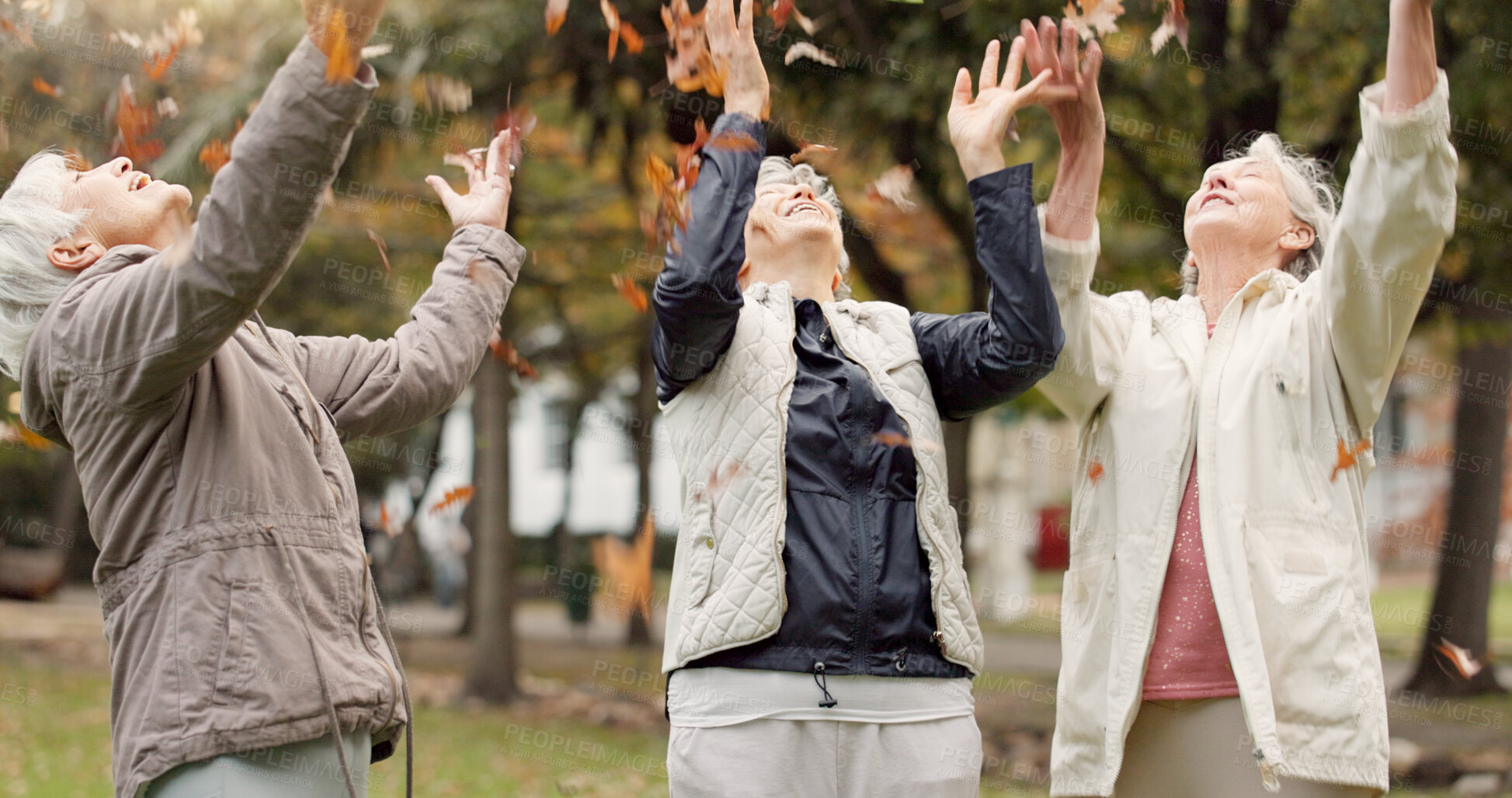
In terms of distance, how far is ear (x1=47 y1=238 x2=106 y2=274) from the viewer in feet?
8.87

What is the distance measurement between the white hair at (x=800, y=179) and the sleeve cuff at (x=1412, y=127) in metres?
1.18

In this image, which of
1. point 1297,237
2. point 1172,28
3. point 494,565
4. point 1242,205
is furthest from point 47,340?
point 494,565

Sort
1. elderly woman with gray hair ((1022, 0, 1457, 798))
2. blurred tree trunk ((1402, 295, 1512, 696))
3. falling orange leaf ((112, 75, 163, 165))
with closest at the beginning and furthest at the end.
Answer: elderly woman with gray hair ((1022, 0, 1457, 798)), falling orange leaf ((112, 75, 163, 165)), blurred tree trunk ((1402, 295, 1512, 696))

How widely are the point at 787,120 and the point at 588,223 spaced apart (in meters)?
4.20

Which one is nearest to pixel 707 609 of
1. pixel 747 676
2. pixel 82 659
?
pixel 747 676

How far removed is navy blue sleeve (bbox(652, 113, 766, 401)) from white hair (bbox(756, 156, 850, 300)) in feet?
1.42

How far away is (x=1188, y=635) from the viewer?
3.00m

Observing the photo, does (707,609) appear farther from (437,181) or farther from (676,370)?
(437,181)

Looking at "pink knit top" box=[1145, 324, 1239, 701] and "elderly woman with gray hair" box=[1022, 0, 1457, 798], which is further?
"pink knit top" box=[1145, 324, 1239, 701]

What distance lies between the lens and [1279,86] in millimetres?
7496

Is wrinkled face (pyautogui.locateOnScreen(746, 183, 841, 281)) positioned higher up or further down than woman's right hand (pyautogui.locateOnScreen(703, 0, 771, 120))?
further down

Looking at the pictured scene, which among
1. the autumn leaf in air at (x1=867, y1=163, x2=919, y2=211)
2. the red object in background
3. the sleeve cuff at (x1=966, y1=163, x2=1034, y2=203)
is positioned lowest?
the red object in background

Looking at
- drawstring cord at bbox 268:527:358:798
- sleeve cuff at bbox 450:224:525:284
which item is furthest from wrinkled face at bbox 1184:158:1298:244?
drawstring cord at bbox 268:527:358:798

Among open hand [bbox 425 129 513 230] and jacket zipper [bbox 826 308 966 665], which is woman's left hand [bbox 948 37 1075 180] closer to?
jacket zipper [bbox 826 308 966 665]
